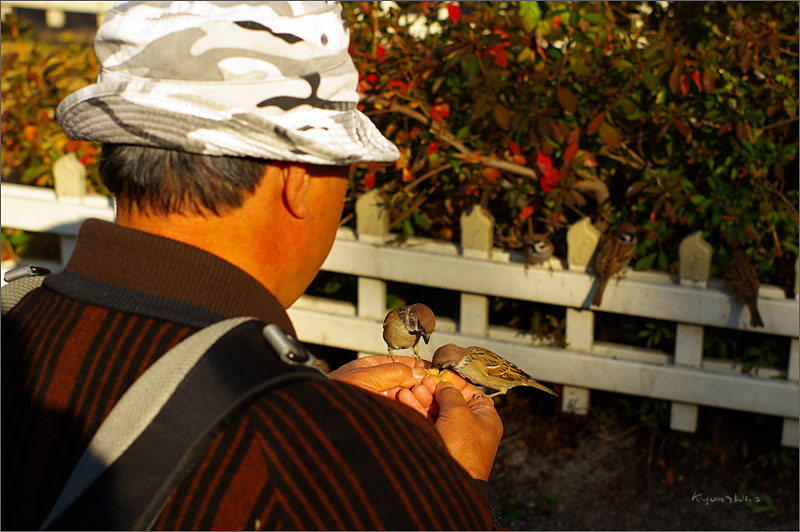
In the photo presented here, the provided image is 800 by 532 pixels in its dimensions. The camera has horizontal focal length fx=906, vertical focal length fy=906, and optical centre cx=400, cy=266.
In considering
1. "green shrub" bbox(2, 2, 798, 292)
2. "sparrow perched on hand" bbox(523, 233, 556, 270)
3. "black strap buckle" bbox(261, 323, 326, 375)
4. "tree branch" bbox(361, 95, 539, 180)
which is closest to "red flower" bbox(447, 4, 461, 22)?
→ "green shrub" bbox(2, 2, 798, 292)

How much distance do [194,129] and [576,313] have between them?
133 inches

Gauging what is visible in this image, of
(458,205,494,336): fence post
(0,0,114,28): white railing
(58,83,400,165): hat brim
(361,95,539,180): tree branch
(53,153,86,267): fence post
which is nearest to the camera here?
(58,83,400,165): hat brim

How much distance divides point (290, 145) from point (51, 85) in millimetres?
4920

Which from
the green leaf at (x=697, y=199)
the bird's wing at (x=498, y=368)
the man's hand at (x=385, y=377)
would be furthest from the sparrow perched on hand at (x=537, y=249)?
the man's hand at (x=385, y=377)

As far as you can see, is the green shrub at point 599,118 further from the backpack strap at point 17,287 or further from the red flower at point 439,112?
the backpack strap at point 17,287

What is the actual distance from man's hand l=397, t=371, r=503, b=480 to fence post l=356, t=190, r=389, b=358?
273 cm

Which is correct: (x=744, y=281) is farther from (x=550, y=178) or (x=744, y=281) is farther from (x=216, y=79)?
(x=216, y=79)

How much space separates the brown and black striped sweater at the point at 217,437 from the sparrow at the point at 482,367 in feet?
4.50

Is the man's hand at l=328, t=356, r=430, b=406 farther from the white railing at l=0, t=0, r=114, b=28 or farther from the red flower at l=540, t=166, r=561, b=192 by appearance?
the white railing at l=0, t=0, r=114, b=28

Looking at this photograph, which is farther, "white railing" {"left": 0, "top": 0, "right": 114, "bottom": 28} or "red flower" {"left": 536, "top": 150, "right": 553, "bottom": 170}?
"white railing" {"left": 0, "top": 0, "right": 114, "bottom": 28}

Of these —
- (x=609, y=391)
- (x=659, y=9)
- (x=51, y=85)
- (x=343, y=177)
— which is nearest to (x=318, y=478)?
(x=343, y=177)

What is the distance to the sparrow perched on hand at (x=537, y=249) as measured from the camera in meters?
4.30

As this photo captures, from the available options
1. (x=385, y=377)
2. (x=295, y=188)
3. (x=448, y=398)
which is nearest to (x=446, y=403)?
(x=448, y=398)

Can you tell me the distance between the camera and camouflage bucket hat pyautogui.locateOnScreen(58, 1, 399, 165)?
4.19ft
